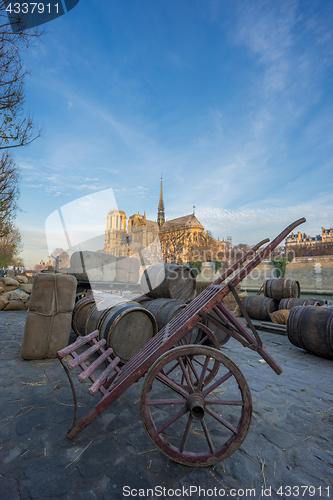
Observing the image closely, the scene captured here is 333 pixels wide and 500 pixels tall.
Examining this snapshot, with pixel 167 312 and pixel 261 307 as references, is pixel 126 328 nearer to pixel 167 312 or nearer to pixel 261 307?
pixel 167 312

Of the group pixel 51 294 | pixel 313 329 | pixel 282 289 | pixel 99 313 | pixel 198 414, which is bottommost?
pixel 313 329

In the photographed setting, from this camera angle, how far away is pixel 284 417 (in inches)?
115

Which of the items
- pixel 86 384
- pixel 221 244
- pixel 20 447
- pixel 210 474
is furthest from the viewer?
pixel 221 244

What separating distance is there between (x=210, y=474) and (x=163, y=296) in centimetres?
461

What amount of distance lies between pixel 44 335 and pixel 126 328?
1.92 meters

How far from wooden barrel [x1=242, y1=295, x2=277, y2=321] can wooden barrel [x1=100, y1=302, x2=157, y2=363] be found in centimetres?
681

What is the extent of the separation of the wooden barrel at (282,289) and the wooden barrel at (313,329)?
162 inches

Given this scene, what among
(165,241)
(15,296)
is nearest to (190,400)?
(15,296)

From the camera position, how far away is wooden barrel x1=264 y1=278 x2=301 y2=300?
968 cm

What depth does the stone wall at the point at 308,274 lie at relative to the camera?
36562 millimetres

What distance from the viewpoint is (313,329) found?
17.7 feet

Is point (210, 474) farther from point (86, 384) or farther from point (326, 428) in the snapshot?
point (86, 384)

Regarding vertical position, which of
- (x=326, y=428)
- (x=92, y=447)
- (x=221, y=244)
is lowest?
(x=326, y=428)

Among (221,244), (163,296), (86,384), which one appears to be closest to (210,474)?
(86,384)
